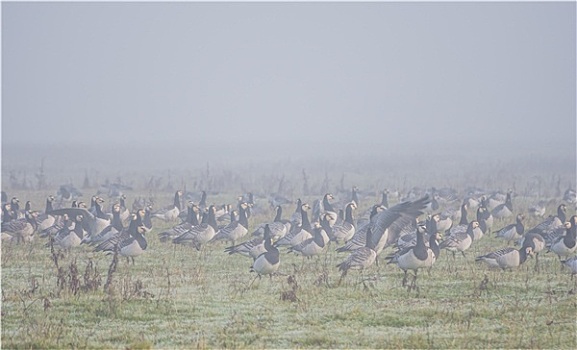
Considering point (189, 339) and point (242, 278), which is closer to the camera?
point (189, 339)

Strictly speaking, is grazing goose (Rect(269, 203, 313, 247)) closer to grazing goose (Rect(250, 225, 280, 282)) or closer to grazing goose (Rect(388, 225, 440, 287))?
grazing goose (Rect(250, 225, 280, 282))

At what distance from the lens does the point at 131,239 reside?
1756cm

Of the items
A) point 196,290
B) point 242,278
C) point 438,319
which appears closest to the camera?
point 438,319

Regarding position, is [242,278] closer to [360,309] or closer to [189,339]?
[360,309]

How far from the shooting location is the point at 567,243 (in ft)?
56.6

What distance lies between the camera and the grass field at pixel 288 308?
11.5m

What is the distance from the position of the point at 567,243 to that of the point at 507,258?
191cm

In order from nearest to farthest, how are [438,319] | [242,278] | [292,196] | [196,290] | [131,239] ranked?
[438,319] < [196,290] < [242,278] < [131,239] < [292,196]

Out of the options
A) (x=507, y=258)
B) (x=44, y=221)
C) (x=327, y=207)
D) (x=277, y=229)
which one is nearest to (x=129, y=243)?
(x=277, y=229)

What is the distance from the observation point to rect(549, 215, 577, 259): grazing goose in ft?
56.6

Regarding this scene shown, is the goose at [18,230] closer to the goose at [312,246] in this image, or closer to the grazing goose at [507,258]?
the goose at [312,246]

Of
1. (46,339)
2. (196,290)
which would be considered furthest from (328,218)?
(46,339)

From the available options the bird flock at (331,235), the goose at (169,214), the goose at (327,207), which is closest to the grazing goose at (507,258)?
the bird flock at (331,235)

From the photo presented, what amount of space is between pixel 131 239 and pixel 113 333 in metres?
5.84
